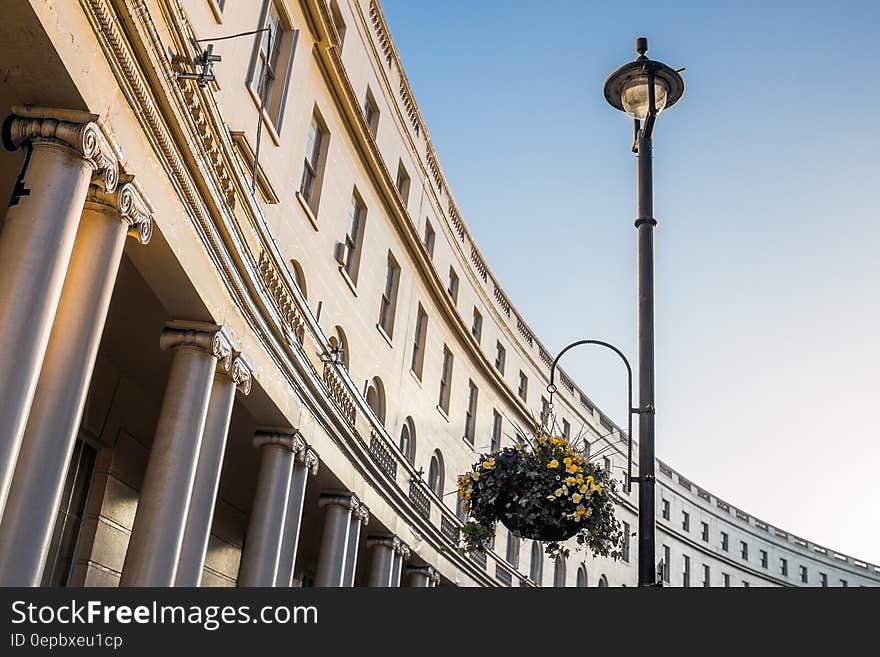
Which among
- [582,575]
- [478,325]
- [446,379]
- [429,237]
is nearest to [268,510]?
[446,379]

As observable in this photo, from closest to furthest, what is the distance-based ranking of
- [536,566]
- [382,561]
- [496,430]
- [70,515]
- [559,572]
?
[70,515] → [382,561] → [496,430] → [536,566] → [559,572]

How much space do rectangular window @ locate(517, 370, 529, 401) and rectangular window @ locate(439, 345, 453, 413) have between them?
33.6 feet

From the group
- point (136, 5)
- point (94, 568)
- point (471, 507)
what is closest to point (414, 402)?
point (94, 568)

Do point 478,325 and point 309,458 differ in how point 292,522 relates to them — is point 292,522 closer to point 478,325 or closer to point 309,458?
point 309,458

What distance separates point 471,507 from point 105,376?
8.49 m

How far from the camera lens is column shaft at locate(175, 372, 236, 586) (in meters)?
13.4

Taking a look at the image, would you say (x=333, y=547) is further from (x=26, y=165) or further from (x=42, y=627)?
(x=42, y=627)

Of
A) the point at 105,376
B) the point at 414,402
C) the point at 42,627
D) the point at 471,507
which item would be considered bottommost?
the point at 42,627

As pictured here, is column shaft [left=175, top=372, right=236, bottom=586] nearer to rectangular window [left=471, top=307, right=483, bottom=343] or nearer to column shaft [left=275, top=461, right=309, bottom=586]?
column shaft [left=275, top=461, right=309, bottom=586]

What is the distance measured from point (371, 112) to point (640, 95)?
17.6 m

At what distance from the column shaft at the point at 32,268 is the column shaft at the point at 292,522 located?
954 centimetres

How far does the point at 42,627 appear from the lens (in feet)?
14.2

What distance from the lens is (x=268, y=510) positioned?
1634 cm

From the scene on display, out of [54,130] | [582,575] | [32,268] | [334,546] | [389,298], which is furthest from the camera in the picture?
[582,575]
